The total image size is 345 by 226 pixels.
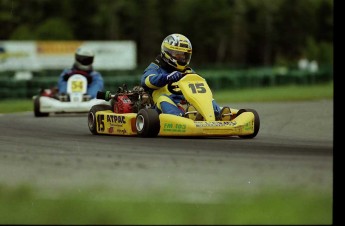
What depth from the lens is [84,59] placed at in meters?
16.1

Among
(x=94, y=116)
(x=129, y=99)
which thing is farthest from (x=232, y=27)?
(x=129, y=99)

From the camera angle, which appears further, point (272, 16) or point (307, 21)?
point (307, 21)

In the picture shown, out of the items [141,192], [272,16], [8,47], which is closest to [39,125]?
[141,192]

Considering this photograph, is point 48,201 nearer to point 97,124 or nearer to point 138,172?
point 138,172

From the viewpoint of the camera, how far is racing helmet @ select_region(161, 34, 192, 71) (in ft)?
33.1

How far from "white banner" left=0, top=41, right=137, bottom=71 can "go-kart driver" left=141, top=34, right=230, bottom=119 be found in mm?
33080

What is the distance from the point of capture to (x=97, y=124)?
1094cm

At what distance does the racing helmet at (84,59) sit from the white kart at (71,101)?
198 millimetres

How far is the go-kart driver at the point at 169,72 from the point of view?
10.0 meters

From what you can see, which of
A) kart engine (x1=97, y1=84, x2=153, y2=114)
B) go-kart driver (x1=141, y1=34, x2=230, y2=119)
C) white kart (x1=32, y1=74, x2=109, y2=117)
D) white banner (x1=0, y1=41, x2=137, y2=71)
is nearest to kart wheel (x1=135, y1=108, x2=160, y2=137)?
go-kart driver (x1=141, y1=34, x2=230, y2=119)

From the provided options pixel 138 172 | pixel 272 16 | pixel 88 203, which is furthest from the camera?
pixel 272 16

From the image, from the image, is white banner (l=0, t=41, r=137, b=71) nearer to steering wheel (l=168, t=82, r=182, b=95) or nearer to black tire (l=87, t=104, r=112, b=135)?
black tire (l=87, t=104, r=112, b=135)

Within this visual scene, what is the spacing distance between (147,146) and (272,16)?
3964 cm

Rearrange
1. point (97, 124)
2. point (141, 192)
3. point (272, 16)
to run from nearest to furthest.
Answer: point (141, 192) → point (97, 124) → point (272, 16)
